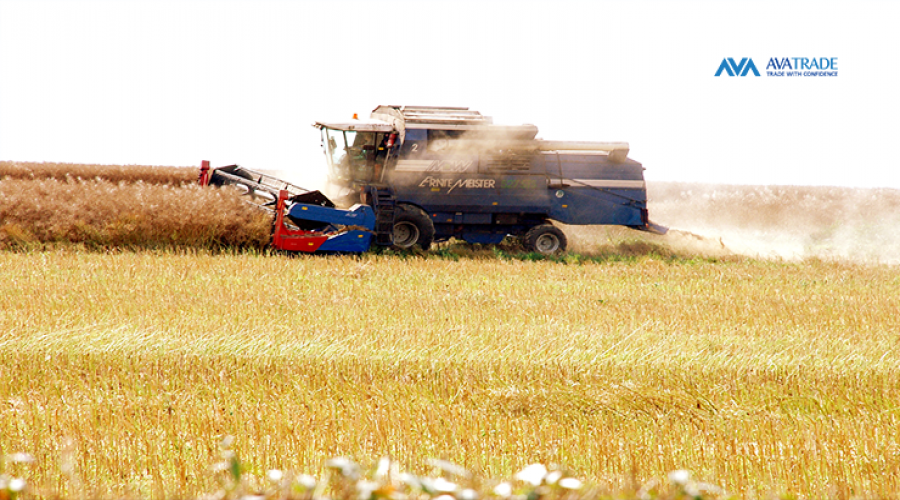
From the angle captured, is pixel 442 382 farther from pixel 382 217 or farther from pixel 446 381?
pixel 382 217

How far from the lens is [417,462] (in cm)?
366

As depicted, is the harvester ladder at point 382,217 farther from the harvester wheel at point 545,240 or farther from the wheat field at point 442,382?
the wheat field at point 442,382

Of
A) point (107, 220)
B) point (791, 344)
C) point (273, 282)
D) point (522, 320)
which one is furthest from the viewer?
point (107, 220)

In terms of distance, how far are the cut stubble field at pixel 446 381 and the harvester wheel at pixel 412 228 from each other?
3.96 meters

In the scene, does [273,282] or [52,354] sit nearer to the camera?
[52,354]

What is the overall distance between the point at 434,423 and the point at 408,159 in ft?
29.9

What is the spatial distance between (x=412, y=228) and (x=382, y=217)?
708 mm

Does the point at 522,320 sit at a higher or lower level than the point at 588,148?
lower

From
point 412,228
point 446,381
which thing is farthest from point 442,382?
point 412,228

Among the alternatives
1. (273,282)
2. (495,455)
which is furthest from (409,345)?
(273,282)

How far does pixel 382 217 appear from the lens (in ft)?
41.4

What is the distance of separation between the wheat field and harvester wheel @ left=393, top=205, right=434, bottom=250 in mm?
3787

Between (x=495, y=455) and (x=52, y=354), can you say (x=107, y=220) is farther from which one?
(x=495, y=455)

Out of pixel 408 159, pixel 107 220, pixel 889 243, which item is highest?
pixel 408 159
